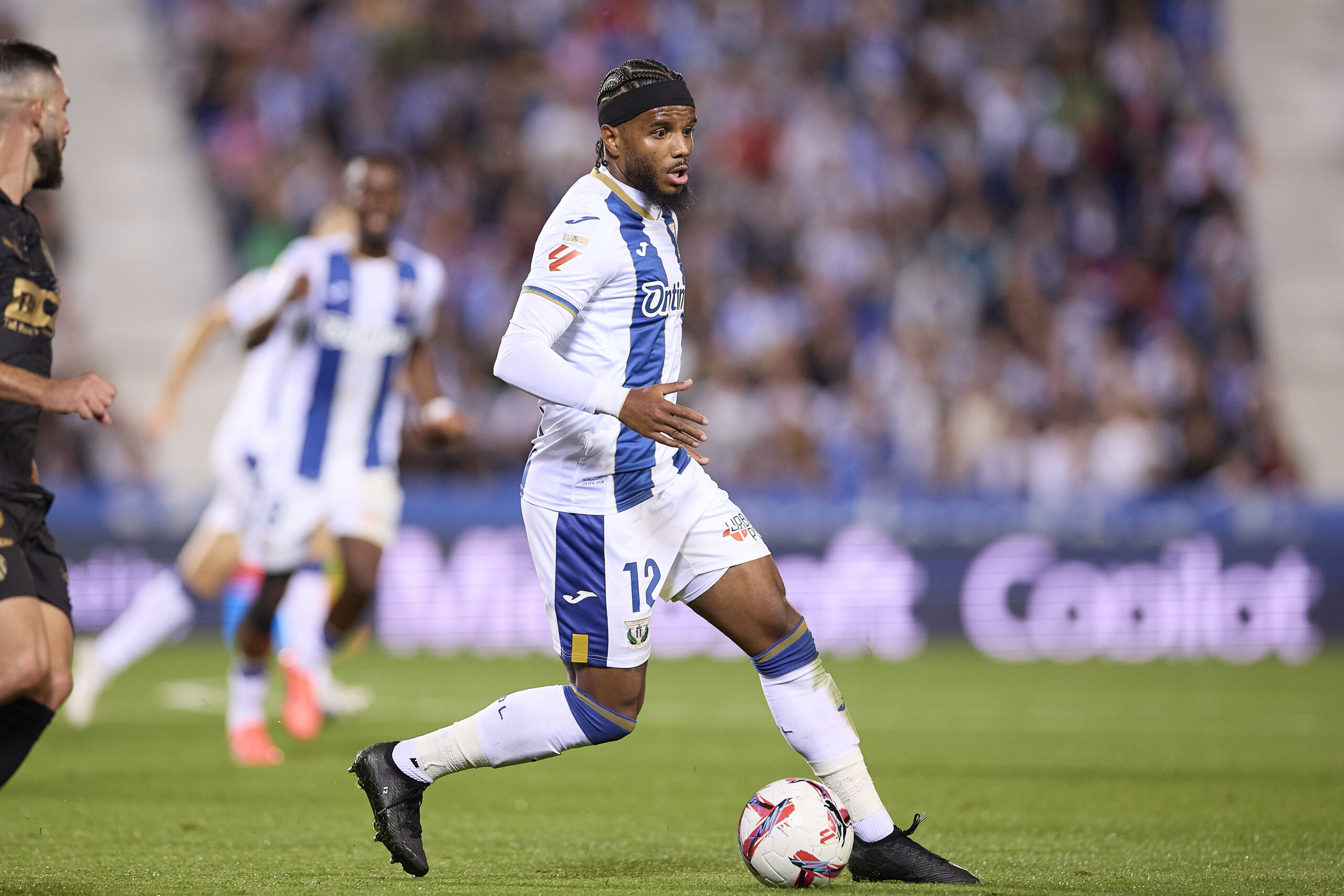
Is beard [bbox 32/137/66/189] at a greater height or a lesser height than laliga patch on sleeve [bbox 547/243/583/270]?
greater

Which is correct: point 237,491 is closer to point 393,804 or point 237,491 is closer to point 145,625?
point 145,625

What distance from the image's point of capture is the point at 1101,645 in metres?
12.4

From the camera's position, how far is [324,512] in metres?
8.22

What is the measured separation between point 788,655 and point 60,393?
84.0 inches

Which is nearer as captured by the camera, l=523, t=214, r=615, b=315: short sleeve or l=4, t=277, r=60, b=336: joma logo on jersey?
l=4, t=277, r=60, b=336: joma logo on jersey

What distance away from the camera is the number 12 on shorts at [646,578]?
477 centimetres

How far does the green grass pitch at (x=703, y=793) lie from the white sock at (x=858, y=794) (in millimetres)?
164

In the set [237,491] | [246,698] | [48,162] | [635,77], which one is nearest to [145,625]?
[237,491]

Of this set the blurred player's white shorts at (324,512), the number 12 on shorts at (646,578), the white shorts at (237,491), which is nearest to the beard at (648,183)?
the number 12 on shorts at (646,578)

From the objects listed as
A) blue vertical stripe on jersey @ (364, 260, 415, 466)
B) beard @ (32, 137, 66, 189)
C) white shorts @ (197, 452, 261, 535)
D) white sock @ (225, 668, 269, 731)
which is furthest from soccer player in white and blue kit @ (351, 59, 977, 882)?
white shorts @ (197, 452, 261, 535)

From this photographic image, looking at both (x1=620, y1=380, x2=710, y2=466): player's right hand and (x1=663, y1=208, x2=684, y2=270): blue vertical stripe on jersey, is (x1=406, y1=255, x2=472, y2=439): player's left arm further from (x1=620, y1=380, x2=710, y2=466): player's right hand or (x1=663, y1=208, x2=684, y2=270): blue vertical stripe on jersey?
(x1=620, y1=380, x2=710, y2=466): player's right hand

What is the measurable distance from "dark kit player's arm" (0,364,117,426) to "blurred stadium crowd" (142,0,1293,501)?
9609mm

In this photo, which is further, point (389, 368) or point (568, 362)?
point (389, 368)

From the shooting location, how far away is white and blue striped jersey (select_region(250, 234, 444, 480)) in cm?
814
